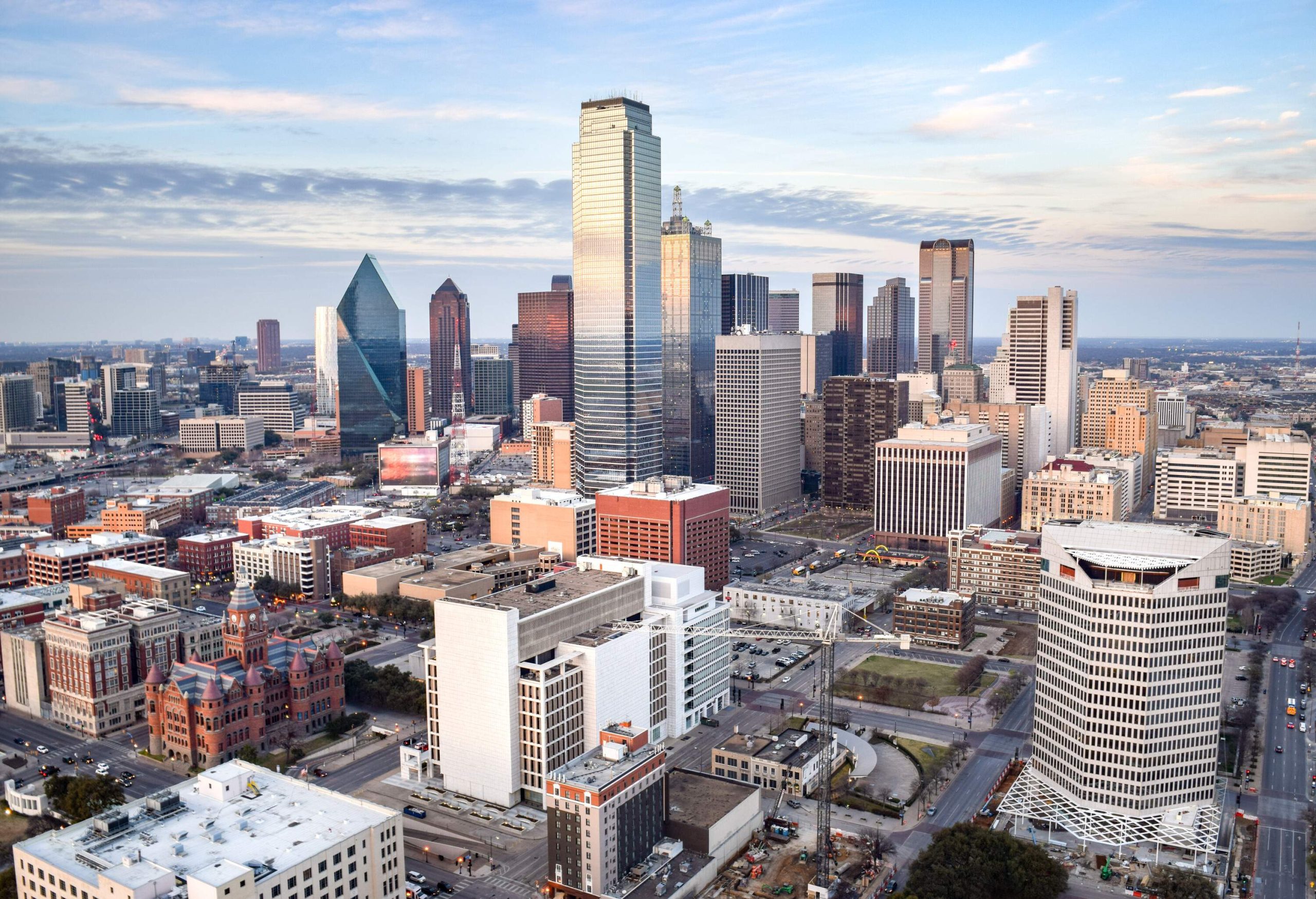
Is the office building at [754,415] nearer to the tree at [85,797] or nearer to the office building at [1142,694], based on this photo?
the office building at [1142,694]

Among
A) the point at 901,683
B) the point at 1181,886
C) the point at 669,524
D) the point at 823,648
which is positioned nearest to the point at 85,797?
the point at 823,648

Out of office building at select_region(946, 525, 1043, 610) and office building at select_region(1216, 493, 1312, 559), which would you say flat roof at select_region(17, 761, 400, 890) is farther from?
office building at select_region(1216, 493, 1312, 559)

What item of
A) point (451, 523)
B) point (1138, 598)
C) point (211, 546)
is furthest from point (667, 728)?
point (451, 523)

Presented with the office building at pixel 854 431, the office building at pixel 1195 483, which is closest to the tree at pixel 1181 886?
the office building at pixel 1195 483

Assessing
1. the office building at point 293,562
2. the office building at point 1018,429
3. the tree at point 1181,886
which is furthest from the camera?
the office building at point 1018,429

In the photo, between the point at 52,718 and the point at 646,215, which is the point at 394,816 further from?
the point at 646,215

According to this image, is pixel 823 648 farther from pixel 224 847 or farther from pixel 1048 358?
pixel 1048 358
